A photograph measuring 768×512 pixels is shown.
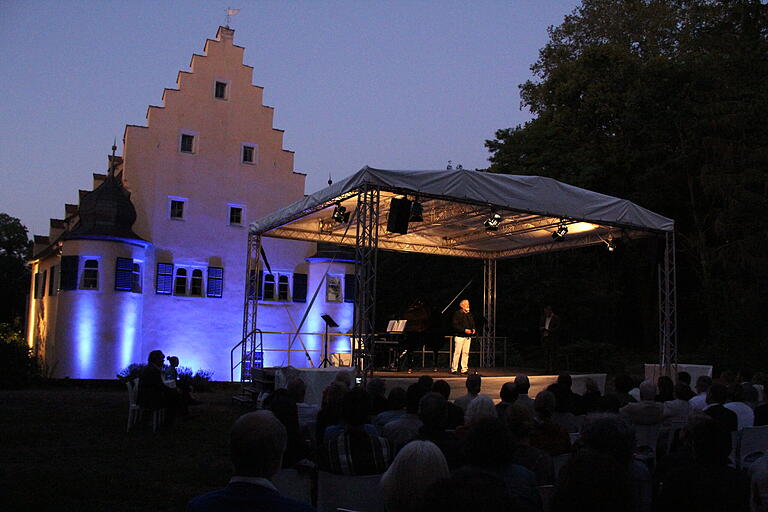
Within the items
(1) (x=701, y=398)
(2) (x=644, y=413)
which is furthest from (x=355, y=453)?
(1) (x=701, y=398)

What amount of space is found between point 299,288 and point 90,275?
6.18 meters

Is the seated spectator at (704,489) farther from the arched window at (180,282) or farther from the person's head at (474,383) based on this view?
the arched window at (180,282)

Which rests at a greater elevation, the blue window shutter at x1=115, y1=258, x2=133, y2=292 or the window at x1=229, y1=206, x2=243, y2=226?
the window at x1=229, y1=206, x2=243, y2=226

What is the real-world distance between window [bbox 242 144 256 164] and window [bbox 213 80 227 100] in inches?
67.5

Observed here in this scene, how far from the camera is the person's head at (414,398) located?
5.35 metres

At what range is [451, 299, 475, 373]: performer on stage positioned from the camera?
14.6 m

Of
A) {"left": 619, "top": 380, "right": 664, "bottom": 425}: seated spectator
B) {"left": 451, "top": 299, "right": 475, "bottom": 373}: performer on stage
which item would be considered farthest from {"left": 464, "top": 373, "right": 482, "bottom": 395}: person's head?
{"left": 451, "top": 299, "right": 475, "bottom": 373}: performer on stage

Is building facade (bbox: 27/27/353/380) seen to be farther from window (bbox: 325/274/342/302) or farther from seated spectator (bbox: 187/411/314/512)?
seated spectator (bbox: 187/411/314/512)

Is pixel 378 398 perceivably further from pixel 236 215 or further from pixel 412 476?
pixel 236 215

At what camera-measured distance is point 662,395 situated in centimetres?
700

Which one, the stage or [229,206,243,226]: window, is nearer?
the stage

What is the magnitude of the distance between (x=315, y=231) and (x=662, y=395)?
9.63m

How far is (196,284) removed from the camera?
2195 centimetres

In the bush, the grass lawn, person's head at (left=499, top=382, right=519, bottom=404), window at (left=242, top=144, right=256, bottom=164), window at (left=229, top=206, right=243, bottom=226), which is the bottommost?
the grass lawn
